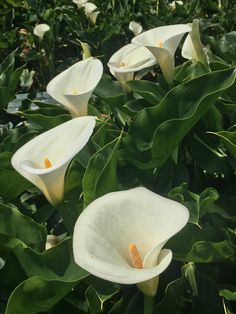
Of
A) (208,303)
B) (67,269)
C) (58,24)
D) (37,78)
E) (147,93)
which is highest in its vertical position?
(147,93)

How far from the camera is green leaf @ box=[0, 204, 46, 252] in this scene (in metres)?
1.04

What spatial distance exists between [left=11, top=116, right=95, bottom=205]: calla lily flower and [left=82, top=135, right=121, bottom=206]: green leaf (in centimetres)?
5

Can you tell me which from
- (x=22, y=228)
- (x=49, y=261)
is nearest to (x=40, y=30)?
(x=22, y=228)

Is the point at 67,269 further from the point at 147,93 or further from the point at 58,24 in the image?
the point at 58,24

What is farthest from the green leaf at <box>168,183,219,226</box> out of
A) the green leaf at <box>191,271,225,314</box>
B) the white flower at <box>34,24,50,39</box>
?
the white flower at <box>34,24,50,39</box>

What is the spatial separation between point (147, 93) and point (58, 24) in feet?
6.82

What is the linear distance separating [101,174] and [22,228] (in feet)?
0.63

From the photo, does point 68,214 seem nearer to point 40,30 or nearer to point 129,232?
point 129,232

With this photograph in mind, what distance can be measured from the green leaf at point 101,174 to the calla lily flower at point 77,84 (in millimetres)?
231

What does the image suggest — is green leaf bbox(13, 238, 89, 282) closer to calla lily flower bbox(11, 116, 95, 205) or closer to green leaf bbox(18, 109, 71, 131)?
calla lily flower bbox(11, 116, 95, 205)

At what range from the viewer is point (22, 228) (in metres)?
1.05

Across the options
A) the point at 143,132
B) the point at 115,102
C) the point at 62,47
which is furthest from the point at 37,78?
the point at 143,132

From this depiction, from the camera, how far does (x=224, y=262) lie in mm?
1075

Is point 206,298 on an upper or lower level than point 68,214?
lower
